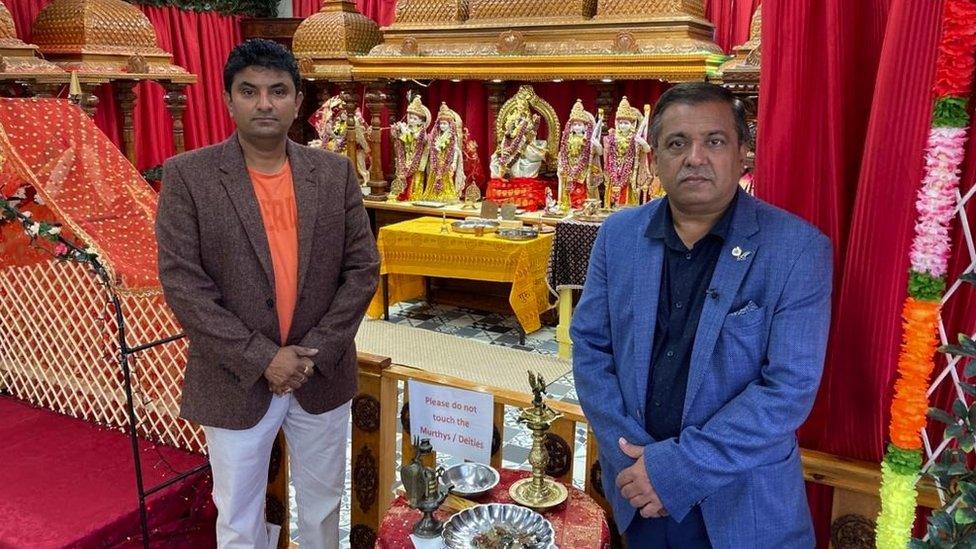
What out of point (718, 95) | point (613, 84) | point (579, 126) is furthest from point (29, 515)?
point (613, 84)

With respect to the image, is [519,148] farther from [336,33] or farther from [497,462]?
[497,462]

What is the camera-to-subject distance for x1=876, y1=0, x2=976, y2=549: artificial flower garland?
1.35 meters

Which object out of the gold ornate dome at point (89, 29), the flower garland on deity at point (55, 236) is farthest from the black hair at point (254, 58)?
the gold ornate dome at point (89, 29)

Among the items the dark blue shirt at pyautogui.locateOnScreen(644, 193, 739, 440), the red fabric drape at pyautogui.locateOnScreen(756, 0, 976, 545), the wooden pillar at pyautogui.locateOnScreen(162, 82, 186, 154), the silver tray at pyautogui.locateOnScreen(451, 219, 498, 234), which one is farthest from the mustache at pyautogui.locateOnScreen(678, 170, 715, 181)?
the wooden pillar at pyautogui.locateOnScreen(162, 82, 186, 154)

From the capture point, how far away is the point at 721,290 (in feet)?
4.59

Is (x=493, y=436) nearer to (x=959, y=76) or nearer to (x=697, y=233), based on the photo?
(x=697, y=233)

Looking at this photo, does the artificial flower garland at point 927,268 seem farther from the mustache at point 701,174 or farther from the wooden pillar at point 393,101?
the wooden pillar at point 393,101

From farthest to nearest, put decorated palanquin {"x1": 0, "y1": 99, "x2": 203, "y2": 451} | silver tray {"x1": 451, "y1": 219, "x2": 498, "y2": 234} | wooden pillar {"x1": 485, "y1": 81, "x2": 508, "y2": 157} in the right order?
1. wooden pillar {"x1": 485, "y1": 81, "x2": 508, "y2": 157}
2. silver tray {"x1": 451, "y1": 219, "x2": 498, "y2": 234}
3. decorated palanquin {"x1": 0, "y1": 99, "x2": 203, "y2": 451}

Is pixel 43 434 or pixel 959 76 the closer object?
pixel 959 76

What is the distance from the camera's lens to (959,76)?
4.42 feet

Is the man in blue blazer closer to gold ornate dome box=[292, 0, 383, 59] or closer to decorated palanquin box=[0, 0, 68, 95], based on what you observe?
decorated palanquin box=[0, 0, 68, 95]

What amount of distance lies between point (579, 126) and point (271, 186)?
4.08m

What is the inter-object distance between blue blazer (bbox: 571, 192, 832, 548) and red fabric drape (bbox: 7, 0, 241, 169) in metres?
6.48

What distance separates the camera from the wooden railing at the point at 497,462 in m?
1.66
